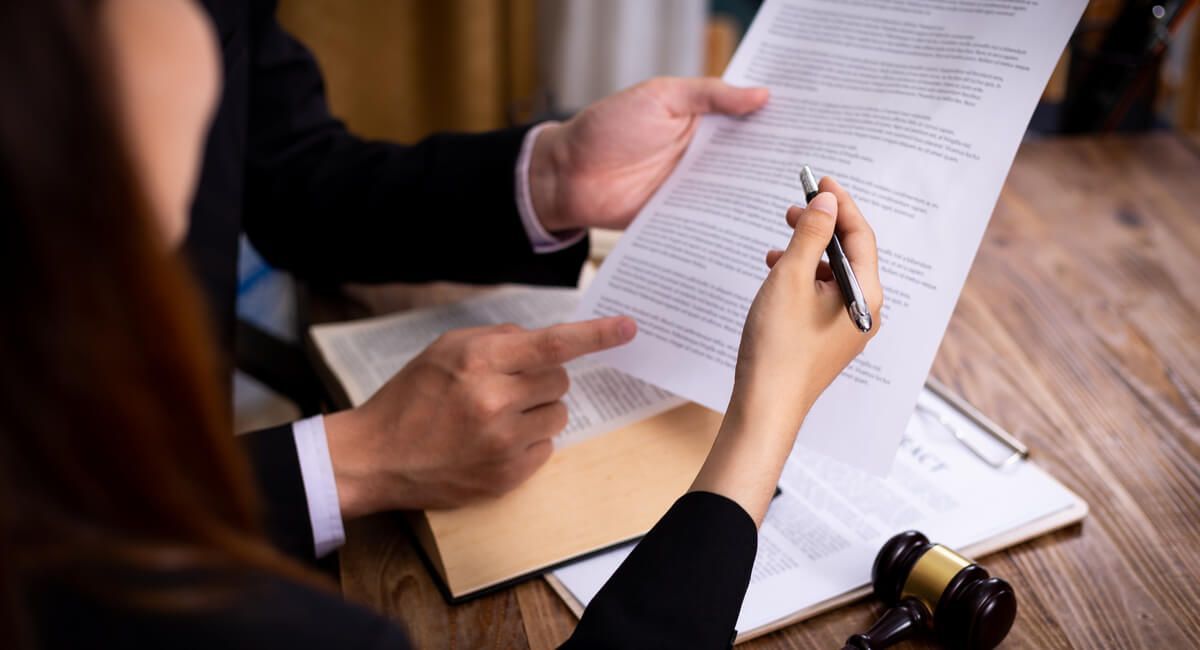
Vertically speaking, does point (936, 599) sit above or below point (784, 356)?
below

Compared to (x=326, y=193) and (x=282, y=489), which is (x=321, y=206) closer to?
(x=326, y=193)

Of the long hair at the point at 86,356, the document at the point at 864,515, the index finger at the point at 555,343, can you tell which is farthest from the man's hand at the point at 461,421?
the long hair at the point at 86,356

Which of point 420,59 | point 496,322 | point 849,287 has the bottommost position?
point 420,59

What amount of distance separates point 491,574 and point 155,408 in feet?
1.16

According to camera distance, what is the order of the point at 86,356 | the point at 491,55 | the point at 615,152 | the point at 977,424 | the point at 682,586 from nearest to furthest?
the point at 86,356 < the point at 682,586 < the point at 977,424 < the point at 615,152 < the point at 491,55

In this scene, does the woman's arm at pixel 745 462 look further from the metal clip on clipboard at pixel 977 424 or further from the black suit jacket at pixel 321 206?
the metal clip on clipboard at pixel 977 424

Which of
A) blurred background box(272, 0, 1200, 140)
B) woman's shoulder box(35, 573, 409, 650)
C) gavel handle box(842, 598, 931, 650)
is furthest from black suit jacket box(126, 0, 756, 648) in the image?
blurred background box(272, 0, 1200, 140)

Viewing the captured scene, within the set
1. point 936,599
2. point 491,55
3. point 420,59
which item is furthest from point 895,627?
point 420,59

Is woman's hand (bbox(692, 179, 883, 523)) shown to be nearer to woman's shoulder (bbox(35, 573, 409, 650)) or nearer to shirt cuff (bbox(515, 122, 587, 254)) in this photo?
woman's shoulder (bbox(35, 573, 409, 650))

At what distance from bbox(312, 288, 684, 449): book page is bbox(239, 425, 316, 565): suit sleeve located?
0.39 ft

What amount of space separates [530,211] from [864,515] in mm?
461

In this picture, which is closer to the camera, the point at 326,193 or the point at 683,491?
the point at 683,491

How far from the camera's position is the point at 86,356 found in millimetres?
340

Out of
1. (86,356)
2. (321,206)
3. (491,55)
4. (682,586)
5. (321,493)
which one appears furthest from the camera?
(491,55)
